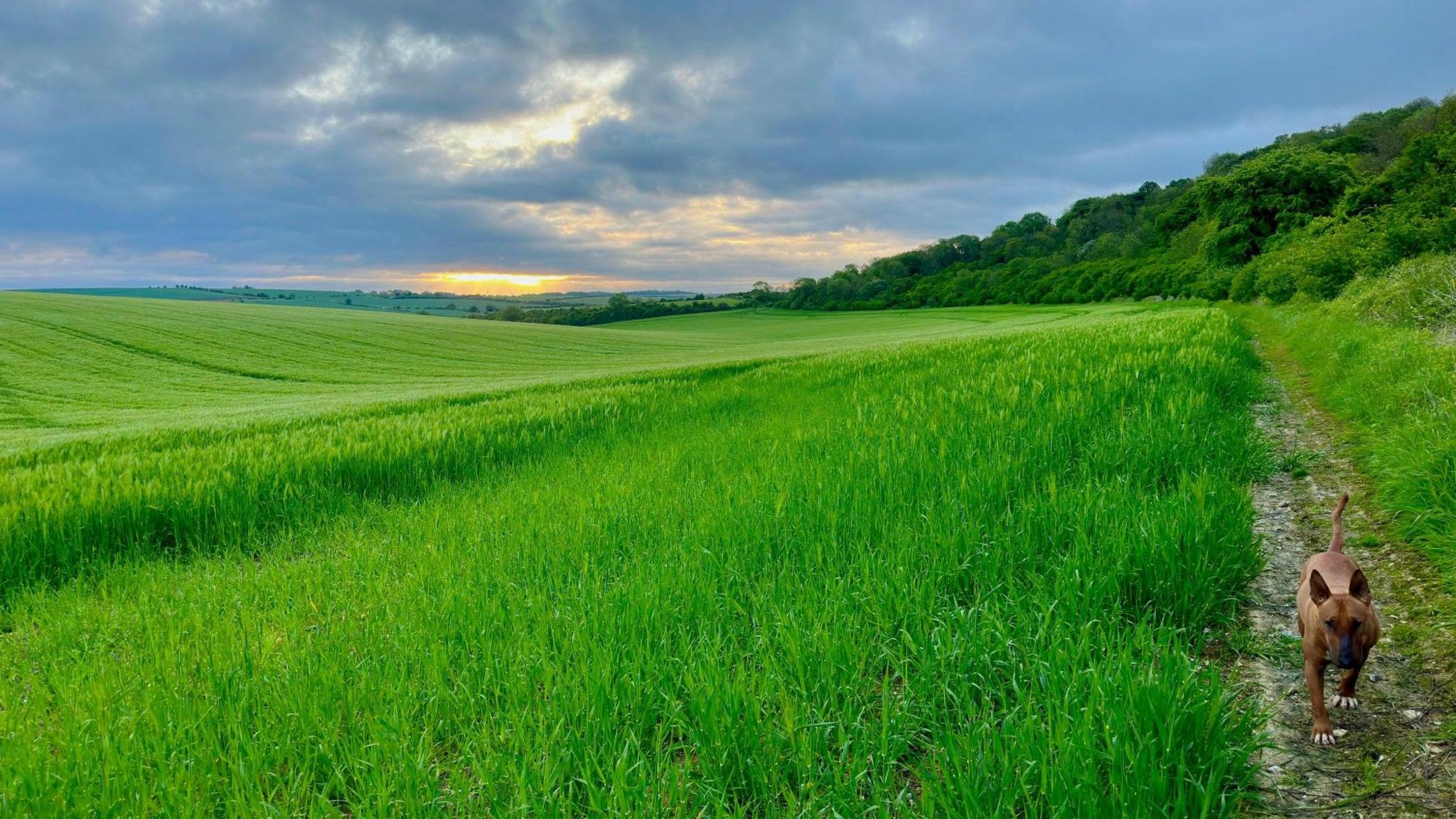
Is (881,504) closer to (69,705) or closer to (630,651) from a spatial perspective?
(630,651)

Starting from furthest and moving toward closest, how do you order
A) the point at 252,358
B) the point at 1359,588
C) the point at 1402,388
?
the point at 252,358 < the point at 1402,388 < the point at 1359,588

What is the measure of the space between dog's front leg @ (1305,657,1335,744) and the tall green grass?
1856 millimetres

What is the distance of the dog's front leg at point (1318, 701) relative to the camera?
237 cm

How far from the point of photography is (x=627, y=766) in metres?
2.14

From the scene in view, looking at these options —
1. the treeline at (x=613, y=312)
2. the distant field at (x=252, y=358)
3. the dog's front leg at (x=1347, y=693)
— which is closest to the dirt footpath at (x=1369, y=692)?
the dog's front leg at (x=1347, y=693)

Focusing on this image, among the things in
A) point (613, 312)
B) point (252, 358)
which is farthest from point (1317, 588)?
point (613, 312)

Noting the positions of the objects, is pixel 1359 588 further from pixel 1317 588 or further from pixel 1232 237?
pixel 1232 237

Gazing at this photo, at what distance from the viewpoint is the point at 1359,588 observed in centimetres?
232

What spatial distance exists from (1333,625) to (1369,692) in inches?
29.2

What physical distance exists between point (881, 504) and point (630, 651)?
85.2 inches

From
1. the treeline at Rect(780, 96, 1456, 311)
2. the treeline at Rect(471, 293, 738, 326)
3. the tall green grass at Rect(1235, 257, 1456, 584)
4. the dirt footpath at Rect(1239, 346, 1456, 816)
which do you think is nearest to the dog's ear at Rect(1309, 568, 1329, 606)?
the dirt footpath at Rect(1239, 346, 1456, 816)

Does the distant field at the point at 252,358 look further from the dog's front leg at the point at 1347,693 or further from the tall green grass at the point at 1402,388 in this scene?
the tall green grass at the point at 1402,388

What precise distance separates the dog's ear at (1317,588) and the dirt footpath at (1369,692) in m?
0.42

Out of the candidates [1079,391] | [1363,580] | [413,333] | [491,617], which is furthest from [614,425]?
[413,333]
